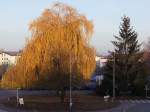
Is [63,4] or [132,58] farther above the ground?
[63,4]

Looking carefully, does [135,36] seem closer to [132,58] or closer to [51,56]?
[132,58]

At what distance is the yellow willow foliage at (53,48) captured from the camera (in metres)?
61.8

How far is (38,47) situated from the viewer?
206 ft

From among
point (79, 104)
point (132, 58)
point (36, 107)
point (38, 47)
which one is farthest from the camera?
point (132, 58)

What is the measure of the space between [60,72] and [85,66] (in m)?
6.70

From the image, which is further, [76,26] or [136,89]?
[136,89]

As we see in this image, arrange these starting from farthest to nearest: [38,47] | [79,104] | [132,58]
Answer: [132,58]
[38,47]
[79,104]

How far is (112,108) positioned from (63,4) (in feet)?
52.6

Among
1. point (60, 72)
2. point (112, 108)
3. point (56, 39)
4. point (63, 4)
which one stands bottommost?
point (112, 108)

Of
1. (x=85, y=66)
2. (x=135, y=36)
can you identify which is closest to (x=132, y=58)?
(x=135, y=36)

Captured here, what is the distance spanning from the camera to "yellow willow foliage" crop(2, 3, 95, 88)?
61750mm

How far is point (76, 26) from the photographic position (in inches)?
2534

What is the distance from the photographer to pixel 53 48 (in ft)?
204

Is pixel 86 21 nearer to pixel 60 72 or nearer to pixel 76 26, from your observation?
pixel 76 26
